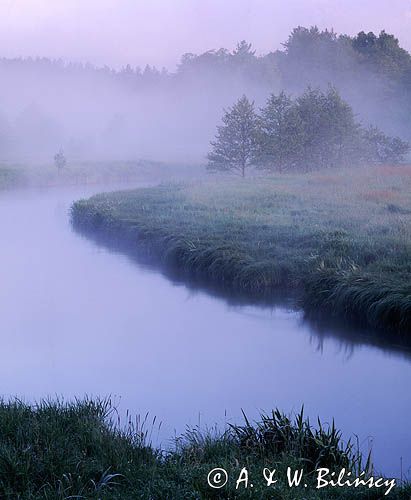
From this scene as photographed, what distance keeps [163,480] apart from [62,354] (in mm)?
7010

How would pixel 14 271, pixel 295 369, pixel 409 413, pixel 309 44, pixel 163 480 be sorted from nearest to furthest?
1. pixel 163 480
2. pixel 409 413
3. pixel 295 369
4. pixel 14 271
5. pixel 309 44

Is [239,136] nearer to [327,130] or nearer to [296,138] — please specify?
[296,138]

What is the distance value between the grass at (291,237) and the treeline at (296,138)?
7692 mm

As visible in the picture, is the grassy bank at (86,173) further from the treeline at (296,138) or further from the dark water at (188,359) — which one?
the dark water at (188,359)

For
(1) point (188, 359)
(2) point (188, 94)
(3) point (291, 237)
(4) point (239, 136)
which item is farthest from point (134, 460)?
(2) point (188, 94)

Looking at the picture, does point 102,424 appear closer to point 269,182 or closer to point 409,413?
point 409,413

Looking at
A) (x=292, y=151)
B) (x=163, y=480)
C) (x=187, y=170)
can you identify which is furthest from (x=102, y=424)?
(x=187, y=170)

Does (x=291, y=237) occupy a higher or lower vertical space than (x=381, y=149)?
lower

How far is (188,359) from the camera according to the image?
11922 mm

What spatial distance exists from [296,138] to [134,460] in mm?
34137

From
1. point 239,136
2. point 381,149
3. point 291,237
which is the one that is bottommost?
point 291,237

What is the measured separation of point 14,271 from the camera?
66.2 feet

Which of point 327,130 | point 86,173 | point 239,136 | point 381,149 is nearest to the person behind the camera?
point 239,136

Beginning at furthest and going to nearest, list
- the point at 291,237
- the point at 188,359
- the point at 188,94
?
the point at 188,94, the point at 291,237, the point at 188,359
